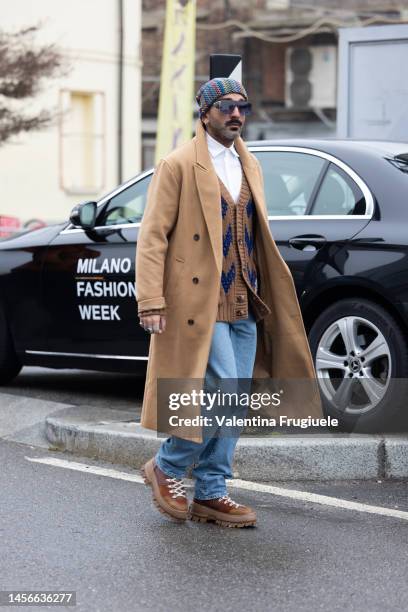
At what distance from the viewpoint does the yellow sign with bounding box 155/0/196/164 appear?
46.5 ft

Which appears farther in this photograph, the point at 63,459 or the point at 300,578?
the point at 63,459

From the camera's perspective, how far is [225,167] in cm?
528

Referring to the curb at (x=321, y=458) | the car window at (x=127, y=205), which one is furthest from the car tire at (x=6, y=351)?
the curb at (x=321, y=458)

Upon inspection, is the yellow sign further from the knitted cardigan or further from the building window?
the building window

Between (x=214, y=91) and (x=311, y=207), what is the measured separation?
1.95 m

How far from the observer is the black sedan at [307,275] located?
651 centimetres

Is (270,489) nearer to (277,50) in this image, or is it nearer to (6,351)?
(6,351)

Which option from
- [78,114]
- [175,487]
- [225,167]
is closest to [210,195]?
[225,167]

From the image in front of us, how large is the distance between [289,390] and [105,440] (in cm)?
143

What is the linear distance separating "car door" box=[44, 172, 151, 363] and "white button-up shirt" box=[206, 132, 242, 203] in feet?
7.38

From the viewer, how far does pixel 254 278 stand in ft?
17.5

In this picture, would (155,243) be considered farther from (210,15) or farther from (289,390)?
(210,15)

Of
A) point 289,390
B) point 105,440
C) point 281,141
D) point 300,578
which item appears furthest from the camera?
point 281,141

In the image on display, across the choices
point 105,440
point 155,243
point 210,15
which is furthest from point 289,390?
point 210,15
